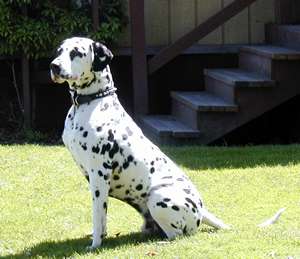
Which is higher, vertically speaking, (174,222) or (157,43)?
(157,43)

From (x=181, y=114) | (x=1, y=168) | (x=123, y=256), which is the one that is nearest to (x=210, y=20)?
(x=181, y=114)

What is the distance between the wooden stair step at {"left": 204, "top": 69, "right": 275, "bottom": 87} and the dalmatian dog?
398 centimetres

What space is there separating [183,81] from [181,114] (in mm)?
1310

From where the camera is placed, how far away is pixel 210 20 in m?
10.1

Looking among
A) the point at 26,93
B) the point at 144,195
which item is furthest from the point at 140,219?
the point at 26,93

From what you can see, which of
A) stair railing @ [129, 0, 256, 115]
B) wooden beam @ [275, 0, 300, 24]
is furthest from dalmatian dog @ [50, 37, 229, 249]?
wooden beam @ [275, 0, 300, 24]

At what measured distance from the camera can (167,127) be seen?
31.6ft

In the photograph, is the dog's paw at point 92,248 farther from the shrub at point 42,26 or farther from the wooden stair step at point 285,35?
the wooden stair step at point 285,35

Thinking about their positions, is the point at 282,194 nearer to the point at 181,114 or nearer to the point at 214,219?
the point at 214,219

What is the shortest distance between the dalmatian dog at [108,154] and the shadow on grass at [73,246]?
0.35 feet

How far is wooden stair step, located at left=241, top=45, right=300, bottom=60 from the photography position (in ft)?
31.4

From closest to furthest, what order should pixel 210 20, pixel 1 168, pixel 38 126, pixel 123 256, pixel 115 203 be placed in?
pixel 123 256, pixel 115 203, pixel 1 168, pixel 210 20, pixel 38 126

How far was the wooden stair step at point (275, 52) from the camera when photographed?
31.4ft

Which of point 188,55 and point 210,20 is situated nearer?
point 210,20
